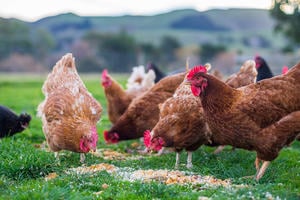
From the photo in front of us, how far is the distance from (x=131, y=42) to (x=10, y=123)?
170 feet

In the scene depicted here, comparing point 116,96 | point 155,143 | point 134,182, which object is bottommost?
point 134,182

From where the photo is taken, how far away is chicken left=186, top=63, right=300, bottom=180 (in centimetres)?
634

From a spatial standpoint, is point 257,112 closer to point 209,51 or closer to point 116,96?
point 116,96

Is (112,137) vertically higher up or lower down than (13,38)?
lower down

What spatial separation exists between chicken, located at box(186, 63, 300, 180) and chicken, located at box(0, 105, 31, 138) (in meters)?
4.91

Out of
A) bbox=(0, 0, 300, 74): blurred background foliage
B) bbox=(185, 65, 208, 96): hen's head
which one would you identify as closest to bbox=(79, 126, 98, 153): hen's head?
bbox=(185, 65, 208, 96): hen's head

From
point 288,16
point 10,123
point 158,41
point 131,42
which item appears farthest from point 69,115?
point 158,41

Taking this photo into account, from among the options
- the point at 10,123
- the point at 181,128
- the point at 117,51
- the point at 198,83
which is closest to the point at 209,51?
the point at 117,51

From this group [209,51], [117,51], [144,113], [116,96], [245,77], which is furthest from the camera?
[117,51]

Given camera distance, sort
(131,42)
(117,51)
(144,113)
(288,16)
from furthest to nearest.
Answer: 1. (131,42)
2. (117,51)
3. (288,16)
4. (144,113)

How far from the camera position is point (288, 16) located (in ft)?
105

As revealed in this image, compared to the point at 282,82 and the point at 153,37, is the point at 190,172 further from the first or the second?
the point at 153,37

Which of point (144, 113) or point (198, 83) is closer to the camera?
point (198, 83)

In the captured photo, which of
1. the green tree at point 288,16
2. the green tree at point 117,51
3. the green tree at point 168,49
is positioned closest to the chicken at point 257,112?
the green tree at point 288,16
